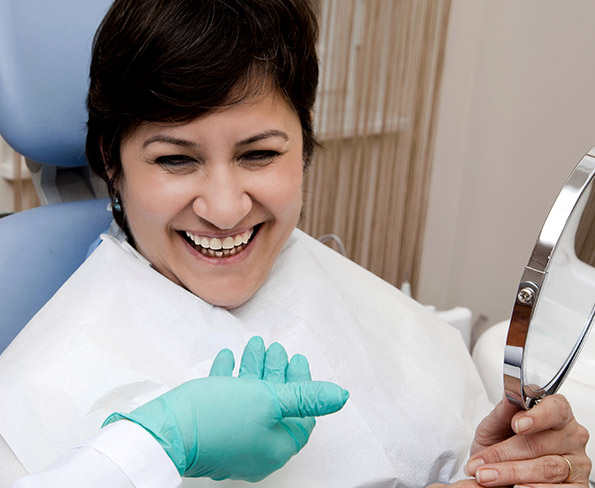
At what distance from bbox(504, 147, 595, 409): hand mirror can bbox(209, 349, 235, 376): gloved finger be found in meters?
0.35

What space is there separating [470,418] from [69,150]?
0.84 metres

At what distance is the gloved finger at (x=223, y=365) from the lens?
0.88 meters

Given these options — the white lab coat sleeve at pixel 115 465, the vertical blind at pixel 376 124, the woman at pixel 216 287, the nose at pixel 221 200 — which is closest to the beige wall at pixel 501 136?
the vertical blind at pixel 376 124

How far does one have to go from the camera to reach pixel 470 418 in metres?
1.19

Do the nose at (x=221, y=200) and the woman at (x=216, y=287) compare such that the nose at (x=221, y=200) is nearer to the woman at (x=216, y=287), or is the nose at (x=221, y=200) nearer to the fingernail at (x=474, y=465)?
the woman at (x=216, y=287)

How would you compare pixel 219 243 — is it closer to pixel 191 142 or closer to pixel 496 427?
pixel 191 142

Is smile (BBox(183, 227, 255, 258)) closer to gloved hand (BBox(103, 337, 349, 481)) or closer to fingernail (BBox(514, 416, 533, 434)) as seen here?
gloved hand (BBox(103, 337, 349, 481))

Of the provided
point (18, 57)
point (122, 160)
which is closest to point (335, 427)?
point (122, 160)

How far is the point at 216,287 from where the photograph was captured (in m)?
1.07

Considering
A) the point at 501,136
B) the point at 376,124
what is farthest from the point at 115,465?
the point at 501,136

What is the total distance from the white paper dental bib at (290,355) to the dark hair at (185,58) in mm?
247

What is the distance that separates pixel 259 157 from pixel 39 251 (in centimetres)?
43

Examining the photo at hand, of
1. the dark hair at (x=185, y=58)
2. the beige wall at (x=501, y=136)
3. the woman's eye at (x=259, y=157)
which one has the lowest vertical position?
the beige wall at (x=501, y=136)

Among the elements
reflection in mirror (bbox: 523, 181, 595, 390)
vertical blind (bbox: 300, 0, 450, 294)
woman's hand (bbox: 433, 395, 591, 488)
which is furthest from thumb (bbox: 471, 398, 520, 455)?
vertical blind (bbox: 300, 0, 450, 294)
